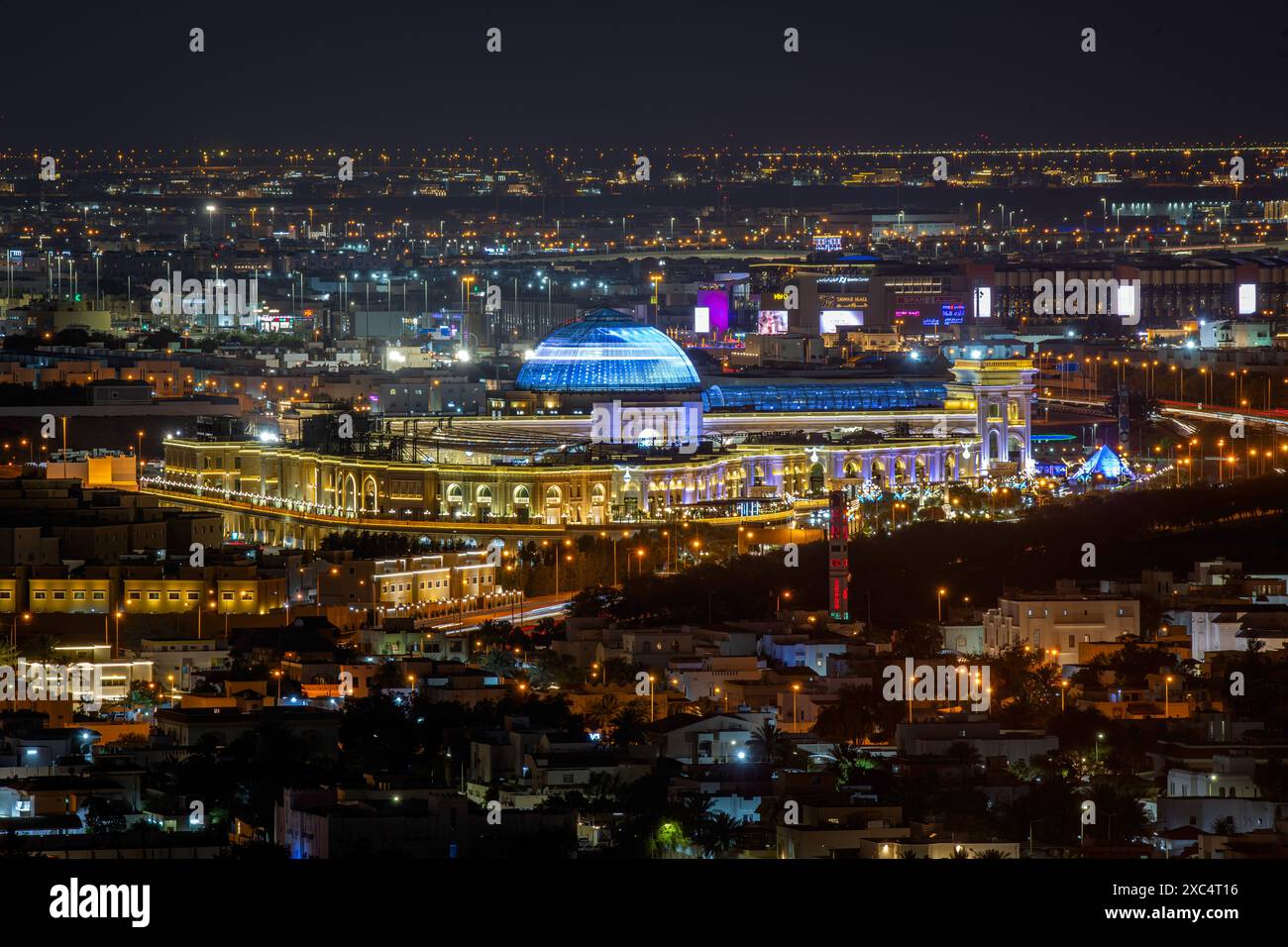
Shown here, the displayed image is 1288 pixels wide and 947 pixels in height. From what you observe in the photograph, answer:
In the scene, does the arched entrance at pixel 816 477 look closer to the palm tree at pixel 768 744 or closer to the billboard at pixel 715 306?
the palm tree at pixel 768 744

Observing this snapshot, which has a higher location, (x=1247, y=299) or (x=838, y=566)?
(x=838, y=566)

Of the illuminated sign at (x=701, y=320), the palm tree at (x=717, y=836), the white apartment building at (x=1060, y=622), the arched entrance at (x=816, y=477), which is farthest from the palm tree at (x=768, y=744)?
the illuminated sign at (x=701, y=320)

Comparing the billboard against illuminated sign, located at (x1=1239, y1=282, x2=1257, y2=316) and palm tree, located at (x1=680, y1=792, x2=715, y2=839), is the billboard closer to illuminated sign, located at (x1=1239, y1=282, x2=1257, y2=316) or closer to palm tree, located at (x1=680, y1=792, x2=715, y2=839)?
illuminated sign, located at (x1=1239, y1=282, x2=1257, y2=316)

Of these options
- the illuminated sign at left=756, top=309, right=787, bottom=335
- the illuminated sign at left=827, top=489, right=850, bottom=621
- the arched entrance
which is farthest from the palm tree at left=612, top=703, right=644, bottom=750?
the illuminated sign at left=756, top=309, right=787, bottom=335

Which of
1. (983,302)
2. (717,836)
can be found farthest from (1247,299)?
(717,836)

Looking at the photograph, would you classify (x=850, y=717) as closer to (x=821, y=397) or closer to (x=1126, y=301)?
(x=821, y=397)
